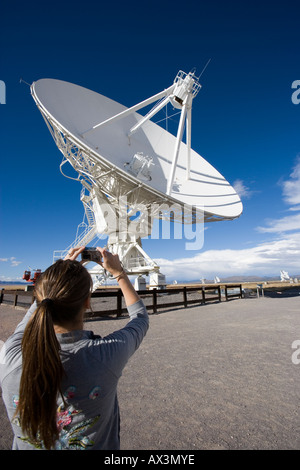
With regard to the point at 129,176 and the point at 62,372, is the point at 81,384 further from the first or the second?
the point at 129,176

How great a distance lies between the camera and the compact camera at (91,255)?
1.64 meters

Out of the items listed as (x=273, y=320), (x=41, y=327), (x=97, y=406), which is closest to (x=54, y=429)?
(x=97, y=406)

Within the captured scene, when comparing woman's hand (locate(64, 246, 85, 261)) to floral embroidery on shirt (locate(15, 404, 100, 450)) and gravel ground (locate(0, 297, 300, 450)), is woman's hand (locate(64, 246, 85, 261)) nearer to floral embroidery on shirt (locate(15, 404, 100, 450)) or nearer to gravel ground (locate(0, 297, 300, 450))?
floral embroidery on shirt (locate(15, 404, 100, 450))

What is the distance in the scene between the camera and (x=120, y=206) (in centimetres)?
1731

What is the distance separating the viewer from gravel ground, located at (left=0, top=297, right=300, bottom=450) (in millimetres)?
2232

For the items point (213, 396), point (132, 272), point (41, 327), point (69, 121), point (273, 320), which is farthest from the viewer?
point (132, 272)

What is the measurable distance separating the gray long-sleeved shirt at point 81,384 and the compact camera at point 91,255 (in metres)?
0.52

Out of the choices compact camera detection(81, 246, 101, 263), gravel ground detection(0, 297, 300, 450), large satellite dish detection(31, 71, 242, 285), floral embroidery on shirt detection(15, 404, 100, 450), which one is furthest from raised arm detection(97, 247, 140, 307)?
large satellite dish detection(31, 71, 242, 285)

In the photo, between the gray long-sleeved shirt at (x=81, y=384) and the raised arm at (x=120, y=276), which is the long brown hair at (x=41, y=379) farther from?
the raised arm at (x=120, y=276)

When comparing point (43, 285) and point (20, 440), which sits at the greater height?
point (43, 285)

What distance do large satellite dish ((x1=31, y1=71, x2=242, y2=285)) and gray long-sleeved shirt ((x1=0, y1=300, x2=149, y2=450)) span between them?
13.0m

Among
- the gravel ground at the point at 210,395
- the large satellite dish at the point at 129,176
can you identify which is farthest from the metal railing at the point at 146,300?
the large satellite dish at the point at 129,176

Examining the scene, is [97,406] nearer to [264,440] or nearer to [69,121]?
[264,440]
